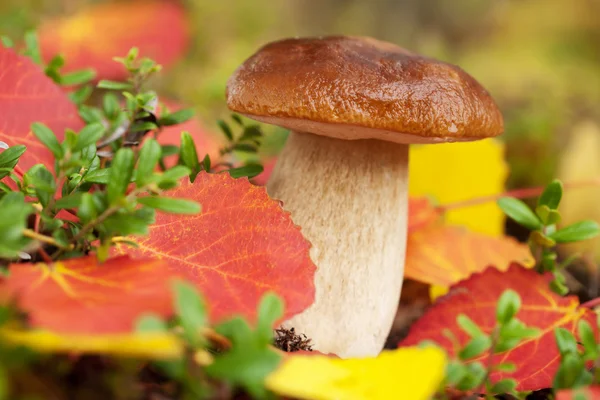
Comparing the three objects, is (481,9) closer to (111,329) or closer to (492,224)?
(492,224)

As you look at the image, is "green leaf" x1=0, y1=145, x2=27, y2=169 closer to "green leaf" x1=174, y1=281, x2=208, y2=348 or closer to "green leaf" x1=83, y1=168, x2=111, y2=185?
"green leaf" x1=83, y1=168, x2=111, y2=185

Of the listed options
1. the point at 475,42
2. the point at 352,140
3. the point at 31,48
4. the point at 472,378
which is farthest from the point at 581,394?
the point at 475,42

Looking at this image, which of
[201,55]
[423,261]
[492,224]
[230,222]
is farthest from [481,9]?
[230,222]

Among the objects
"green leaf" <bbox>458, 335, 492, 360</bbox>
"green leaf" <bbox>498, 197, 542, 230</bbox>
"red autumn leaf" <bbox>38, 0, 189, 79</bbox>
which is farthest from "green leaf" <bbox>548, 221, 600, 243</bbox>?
"red autumn leaf" <bbox>38, 0, 189, 79</bbox>

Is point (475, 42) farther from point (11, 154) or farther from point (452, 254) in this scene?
point (11, 154)

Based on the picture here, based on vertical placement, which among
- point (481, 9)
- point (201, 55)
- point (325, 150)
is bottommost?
point (325, 150)
